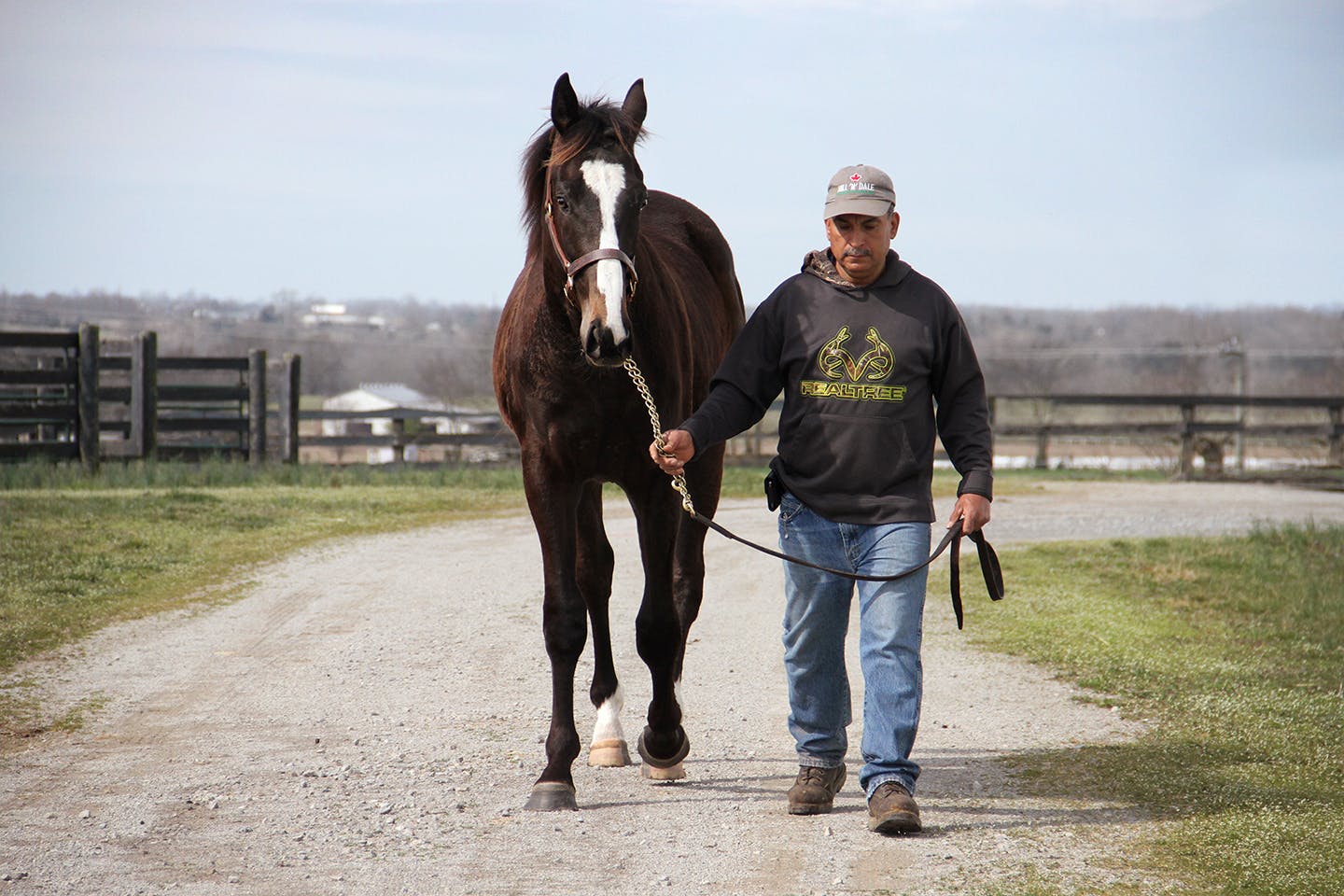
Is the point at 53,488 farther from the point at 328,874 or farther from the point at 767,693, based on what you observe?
the point at 328,874

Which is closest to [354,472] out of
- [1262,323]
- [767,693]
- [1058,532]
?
[1058,532]

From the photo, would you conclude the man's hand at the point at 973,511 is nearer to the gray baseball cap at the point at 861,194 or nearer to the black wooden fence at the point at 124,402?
the gray baseball cap at the point at 861,194

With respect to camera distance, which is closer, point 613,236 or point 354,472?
point 613,236

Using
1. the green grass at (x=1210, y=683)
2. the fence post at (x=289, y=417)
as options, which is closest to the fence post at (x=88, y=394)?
the fence post at (x=289, y=417)

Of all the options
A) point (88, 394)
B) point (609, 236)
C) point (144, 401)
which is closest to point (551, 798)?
point (609, 236)

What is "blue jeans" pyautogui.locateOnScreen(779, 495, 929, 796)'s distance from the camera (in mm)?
4102

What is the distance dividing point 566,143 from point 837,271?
3.32 ft

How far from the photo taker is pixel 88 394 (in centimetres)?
1636

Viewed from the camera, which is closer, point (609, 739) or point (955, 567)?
point (955, 567)

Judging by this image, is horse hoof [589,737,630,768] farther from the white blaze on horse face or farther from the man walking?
the white blaze on horse face

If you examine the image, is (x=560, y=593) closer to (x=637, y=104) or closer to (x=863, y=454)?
(x=863, y=454)

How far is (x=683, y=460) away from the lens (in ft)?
14.0

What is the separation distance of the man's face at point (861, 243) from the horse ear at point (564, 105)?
3.12 feet

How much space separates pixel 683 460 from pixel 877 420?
2.13ft
